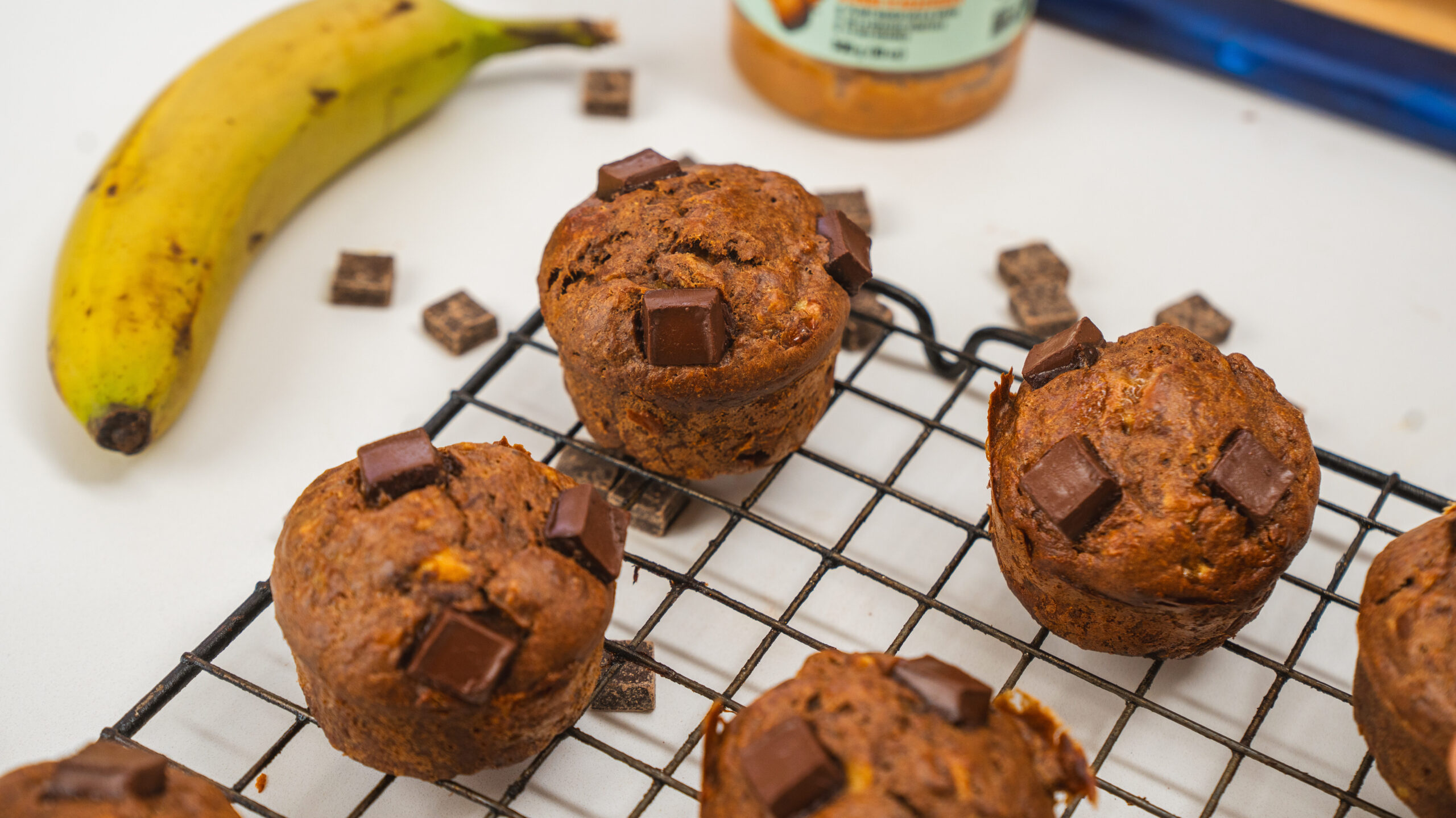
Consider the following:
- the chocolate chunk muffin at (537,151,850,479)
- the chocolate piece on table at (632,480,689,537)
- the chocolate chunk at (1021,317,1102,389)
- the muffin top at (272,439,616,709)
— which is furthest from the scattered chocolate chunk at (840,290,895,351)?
the muffin top at (272,439,616,709)

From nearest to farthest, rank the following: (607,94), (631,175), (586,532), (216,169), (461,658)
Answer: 1. (461,658)
2. (586,532)
3. (631,175)
4. (216,169)
5. (607,94)

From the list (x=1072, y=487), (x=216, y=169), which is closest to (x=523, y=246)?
(x=216, y=169)

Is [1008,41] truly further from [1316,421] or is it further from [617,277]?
[617,277]

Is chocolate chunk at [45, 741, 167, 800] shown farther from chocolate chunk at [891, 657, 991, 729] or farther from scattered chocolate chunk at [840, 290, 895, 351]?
scattered chocolate chunk at [840, 290, 895, 351]

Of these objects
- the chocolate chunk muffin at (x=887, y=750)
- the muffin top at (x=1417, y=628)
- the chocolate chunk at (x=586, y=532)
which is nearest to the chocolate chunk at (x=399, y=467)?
the chocolate chunk at (x=586, y=532)

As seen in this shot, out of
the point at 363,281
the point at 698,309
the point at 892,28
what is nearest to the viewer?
the point at 698,309

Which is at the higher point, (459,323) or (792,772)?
(792,772)

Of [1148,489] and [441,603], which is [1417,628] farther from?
[441,603]

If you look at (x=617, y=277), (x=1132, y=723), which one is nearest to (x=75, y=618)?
(x=617, y=277)
